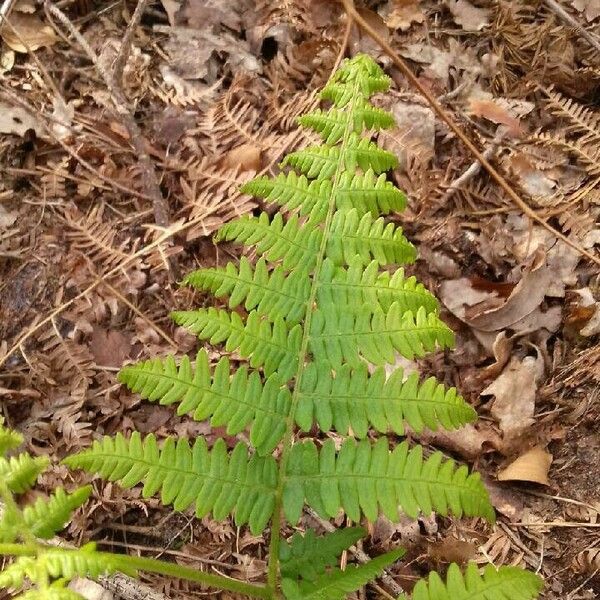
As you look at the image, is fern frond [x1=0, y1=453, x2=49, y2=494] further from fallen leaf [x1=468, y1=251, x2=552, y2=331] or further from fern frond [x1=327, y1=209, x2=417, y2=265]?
fallen leaf [x1=468, y1=251, x2=552, y2=331]

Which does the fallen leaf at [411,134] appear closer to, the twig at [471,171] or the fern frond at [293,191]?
the twig at [471,171]

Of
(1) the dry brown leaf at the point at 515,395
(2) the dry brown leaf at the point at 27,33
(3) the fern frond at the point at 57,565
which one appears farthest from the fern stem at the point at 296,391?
(2) the dry brown leaf at the point at 27,33

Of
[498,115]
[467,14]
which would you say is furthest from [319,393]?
[467,14]

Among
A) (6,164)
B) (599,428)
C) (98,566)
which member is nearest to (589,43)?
(599,428)

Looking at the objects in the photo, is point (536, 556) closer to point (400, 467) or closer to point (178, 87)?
point (400, 467)

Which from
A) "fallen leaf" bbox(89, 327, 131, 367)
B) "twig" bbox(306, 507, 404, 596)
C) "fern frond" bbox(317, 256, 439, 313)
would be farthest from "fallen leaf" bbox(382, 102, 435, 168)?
"twig" bbox(306, 507, 404, 596)

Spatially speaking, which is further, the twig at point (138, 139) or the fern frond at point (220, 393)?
the twig at point (138, 139)

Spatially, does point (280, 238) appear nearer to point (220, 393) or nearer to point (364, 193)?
point (364, 193)

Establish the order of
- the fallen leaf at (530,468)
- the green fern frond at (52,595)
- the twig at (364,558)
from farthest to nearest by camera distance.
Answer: the fallen leaf at (530,468) < the twig at (364,558) < the green fern frond at (52,595)
